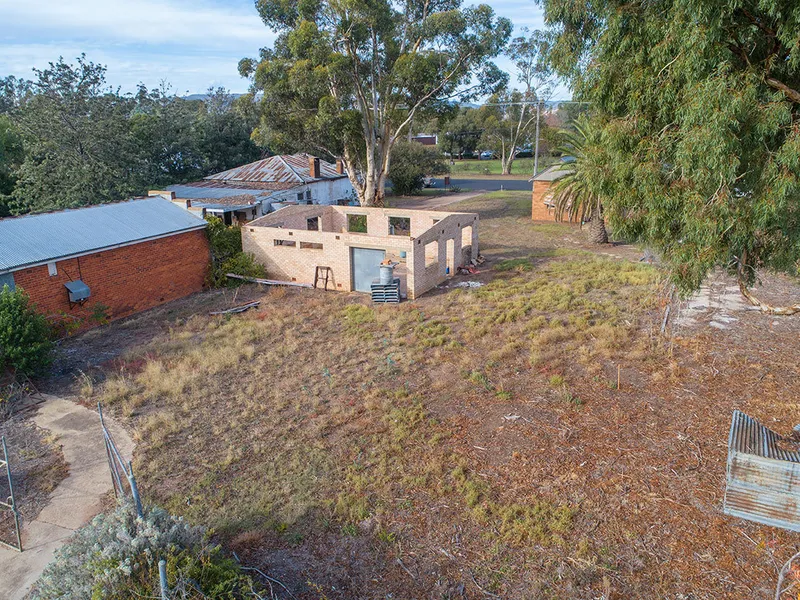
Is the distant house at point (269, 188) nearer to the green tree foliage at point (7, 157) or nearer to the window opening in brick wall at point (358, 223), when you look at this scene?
the window opening in brick wall at point (358, 223)

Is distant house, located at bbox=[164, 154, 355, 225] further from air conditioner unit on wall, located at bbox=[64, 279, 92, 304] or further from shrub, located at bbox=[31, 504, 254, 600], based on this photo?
shrub, located at bbox=[31, 504, 254, 600]

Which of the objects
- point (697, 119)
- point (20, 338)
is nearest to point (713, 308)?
point (697, 119)

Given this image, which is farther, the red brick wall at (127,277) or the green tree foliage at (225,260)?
the green tree foliage at (225,260)

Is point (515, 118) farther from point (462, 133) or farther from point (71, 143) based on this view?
point (71, 143)

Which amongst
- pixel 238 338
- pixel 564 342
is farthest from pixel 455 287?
pixel 238 338

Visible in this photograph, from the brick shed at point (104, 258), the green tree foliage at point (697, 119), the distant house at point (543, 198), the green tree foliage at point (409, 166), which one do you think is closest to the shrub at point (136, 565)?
the green tree foliage at point (697, 119)

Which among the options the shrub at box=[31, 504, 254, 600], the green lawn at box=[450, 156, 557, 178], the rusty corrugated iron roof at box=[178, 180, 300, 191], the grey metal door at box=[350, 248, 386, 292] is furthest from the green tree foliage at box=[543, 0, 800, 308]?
the green lawn at box=[450, 156, 557, 178]

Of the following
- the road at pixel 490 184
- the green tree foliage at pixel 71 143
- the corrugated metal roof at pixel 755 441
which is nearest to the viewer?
the corrugated metal roof at pixel 755 441
